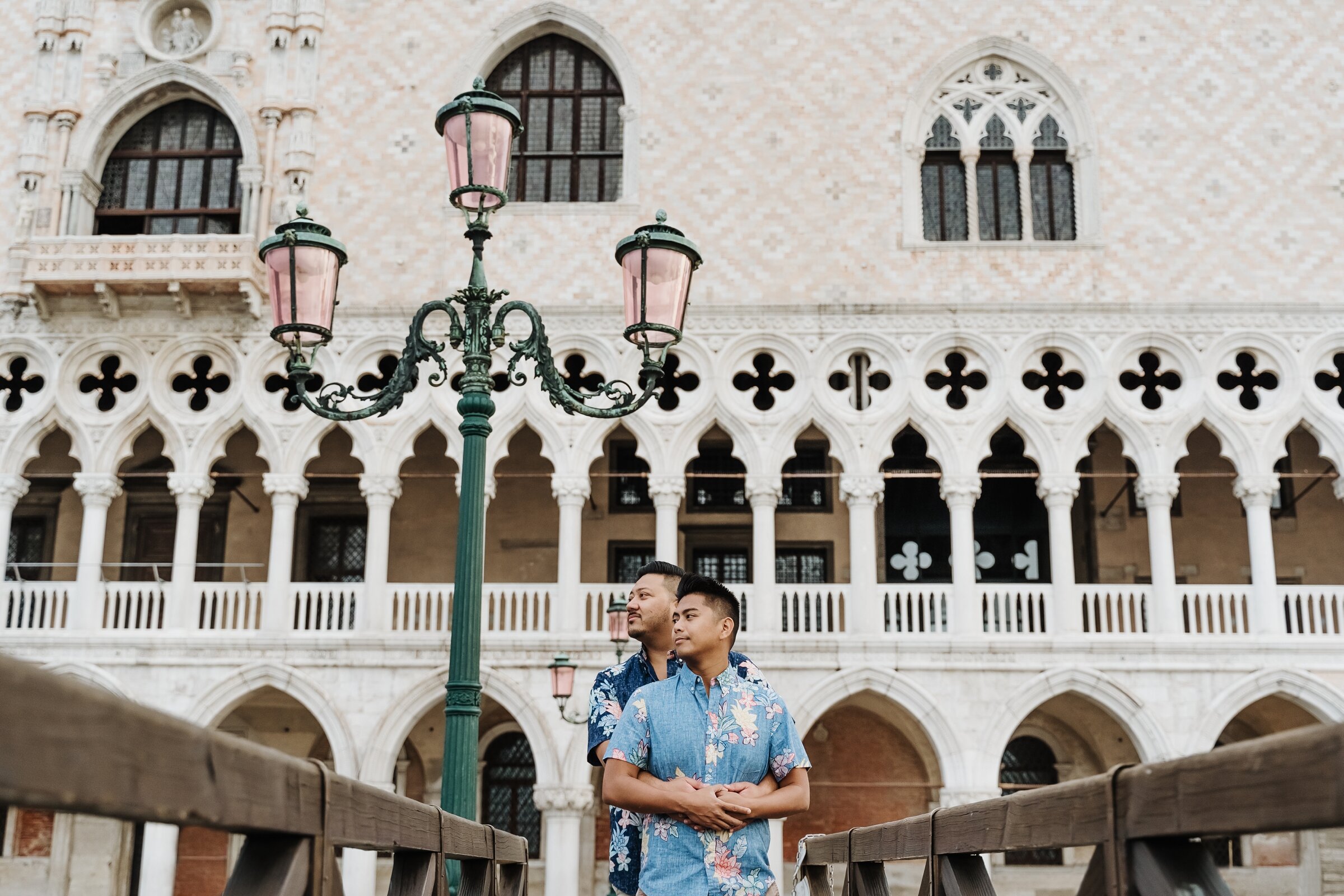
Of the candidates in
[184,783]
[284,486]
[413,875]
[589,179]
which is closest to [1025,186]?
[589,179]

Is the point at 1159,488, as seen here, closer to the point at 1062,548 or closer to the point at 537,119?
the point at 1062,548

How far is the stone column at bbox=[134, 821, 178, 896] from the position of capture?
14148mm

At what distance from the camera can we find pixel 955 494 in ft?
49.4

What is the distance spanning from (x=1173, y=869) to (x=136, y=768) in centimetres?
134

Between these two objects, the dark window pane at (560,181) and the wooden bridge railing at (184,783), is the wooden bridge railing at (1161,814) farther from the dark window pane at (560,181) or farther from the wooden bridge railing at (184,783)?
the dark window pane at (560,181)

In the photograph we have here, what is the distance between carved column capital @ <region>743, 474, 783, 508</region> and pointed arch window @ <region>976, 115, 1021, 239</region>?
3.71m

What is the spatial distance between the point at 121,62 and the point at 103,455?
4.72 m

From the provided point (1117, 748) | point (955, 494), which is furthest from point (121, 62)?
point (1117, 748)

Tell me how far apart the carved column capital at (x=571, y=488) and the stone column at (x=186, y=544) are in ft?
12.5

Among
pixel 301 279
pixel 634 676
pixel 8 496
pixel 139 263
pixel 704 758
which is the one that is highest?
pixel 139 263

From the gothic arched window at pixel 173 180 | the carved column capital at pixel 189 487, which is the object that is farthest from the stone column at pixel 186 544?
the gothic arched window at pixel 173 180

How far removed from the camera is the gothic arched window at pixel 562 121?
16.4m

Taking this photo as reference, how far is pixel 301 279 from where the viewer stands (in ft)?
24.6

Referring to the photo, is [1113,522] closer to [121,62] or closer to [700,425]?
[700,425]
